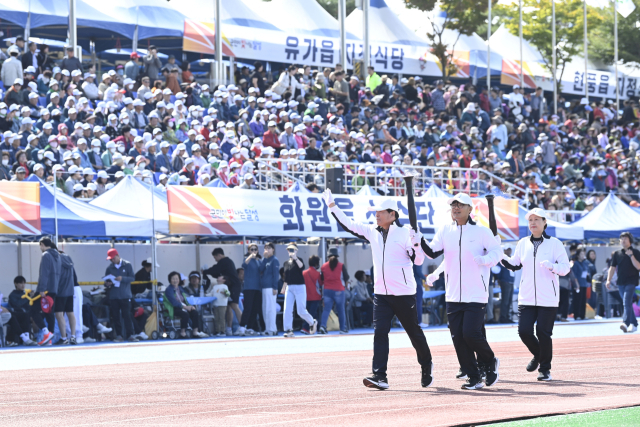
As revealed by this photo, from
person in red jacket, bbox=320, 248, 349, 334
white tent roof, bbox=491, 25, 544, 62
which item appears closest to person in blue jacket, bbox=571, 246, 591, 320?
person in red jacket, bbox=320, 248, 349, 334

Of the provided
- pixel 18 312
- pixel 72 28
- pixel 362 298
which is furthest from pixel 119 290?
pixel 72 28

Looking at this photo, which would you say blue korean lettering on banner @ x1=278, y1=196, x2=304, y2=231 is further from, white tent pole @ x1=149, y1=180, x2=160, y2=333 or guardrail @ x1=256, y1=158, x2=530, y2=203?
white tent pole @ x1=149, y1=180, x2=160, y2=333

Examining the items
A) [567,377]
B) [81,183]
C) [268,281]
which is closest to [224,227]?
[268,281]

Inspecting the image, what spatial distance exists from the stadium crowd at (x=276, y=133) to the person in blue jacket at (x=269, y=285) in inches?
74.8

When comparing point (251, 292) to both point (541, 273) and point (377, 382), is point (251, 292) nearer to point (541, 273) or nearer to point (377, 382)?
point (541, 273)

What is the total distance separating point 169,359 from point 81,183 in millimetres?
7555

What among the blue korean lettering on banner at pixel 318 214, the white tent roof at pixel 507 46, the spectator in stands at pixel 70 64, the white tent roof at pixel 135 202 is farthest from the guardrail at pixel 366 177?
the white tent roof at pixel 507 46

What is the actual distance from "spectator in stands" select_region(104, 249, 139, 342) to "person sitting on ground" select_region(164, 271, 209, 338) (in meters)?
0.99

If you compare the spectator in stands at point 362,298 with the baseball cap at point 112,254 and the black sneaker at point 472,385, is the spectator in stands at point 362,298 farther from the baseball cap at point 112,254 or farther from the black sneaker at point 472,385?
the black sneaker at point 472,385

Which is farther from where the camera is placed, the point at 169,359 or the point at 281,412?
the point at 169,359

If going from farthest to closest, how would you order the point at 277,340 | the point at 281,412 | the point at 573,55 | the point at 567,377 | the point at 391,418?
the point at 573,55 → the point at 277,340 → the point at 567,377 → the point at 281,412 → the point at 391,418

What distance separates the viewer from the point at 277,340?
20328 mm

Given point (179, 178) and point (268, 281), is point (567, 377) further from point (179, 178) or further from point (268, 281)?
point (179, 178)

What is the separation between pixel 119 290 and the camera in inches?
809
